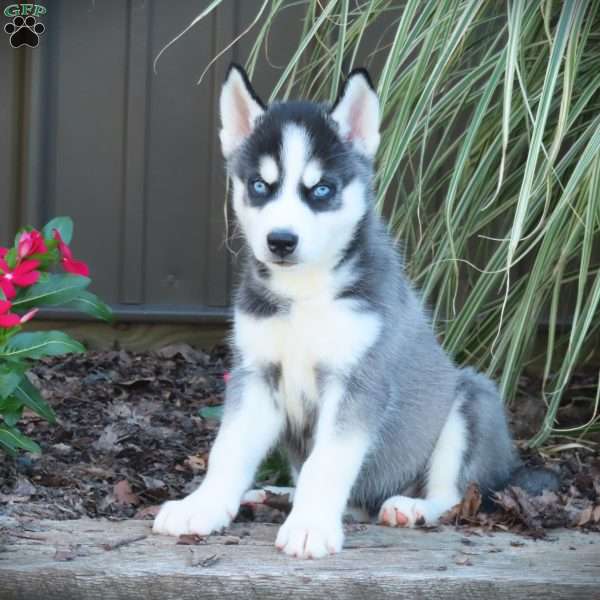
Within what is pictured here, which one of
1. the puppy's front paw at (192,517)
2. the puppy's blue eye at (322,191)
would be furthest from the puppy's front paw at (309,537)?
the puppy's blue eye at (322,191)

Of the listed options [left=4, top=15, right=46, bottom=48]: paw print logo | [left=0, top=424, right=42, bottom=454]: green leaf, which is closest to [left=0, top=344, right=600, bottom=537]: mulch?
[left=0, top=424, right=42, bottom=454]: green leaf

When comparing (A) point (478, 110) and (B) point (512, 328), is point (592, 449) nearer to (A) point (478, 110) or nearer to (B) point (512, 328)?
(B) point (512, 328)

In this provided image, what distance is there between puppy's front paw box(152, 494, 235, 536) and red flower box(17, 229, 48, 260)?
0.78 meters

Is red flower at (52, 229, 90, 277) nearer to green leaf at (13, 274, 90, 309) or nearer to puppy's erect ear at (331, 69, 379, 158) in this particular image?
green leaf at (13, 274, 90, 309)

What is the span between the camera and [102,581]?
2.14 metres

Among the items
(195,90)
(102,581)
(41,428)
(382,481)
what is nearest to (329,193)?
(382,481)

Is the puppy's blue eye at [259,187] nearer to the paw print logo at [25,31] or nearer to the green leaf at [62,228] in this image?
the green leaf at [62,228]

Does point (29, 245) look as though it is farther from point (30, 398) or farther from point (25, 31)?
point (25, 31)

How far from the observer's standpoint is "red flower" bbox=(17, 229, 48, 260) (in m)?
2.78

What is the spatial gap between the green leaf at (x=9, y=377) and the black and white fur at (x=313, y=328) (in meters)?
0.49

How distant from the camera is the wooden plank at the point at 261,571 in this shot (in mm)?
2146

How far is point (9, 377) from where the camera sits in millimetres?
2604

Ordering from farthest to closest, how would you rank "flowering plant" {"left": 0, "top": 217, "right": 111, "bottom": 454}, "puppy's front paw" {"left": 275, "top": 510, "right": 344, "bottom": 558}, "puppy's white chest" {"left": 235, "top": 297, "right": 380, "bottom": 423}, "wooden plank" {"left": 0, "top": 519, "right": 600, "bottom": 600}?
"flowering plant" {"left": 0, "top": 217, "right": 111, "bottom": 454} < "puppy's white chest" {"left": 235, "top": 297, "right": 380, "bottom": 423} < "puppy's front paw" {"left": 275, "top": 510, "right": 344, "bottom": 558} < "wooden plank" {"left": 0, "top": 519, "right": 600, "bottom": 600}

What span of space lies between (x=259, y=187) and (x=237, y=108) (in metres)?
0.28
